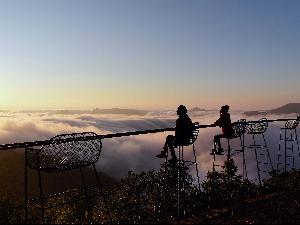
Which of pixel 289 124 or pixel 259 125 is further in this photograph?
pixel 289 124

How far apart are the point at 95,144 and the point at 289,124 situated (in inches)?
430

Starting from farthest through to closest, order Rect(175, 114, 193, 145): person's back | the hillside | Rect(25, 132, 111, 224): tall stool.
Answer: the hillside
Rect(175, 114, 193, 145): person's back
Rect(25, 132, 111, 224): tall stool

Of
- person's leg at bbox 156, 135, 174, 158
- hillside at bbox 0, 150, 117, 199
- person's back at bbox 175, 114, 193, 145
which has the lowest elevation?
hillside at bbox 0, 150, 117, 199

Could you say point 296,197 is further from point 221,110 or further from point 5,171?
point 5,171

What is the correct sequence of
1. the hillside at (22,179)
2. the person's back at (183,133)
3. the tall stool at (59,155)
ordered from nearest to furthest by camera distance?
the tall stool at (59,155), the person's back at (183,133), the hillside at (22,179)

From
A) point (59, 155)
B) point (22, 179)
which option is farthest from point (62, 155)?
point (22, 179)

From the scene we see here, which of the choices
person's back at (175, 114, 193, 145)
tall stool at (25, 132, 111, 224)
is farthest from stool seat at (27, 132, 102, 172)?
person's back at (175, 114, 193, 145)

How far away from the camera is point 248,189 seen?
8.93m

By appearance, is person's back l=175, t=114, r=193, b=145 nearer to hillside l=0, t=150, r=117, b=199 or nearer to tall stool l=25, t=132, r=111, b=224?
tall stool l=25, t=132, r=111, b=224

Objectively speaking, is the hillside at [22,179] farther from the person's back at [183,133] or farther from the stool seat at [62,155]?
the stool seat at [62,155]

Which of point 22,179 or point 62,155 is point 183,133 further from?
point 22,179

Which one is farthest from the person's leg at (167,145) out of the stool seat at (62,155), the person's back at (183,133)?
the stool seat at (62,155)

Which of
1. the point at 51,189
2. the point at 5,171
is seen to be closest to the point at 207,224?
the point at 51,189

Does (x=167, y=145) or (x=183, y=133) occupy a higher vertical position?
(x=183, y=133)
